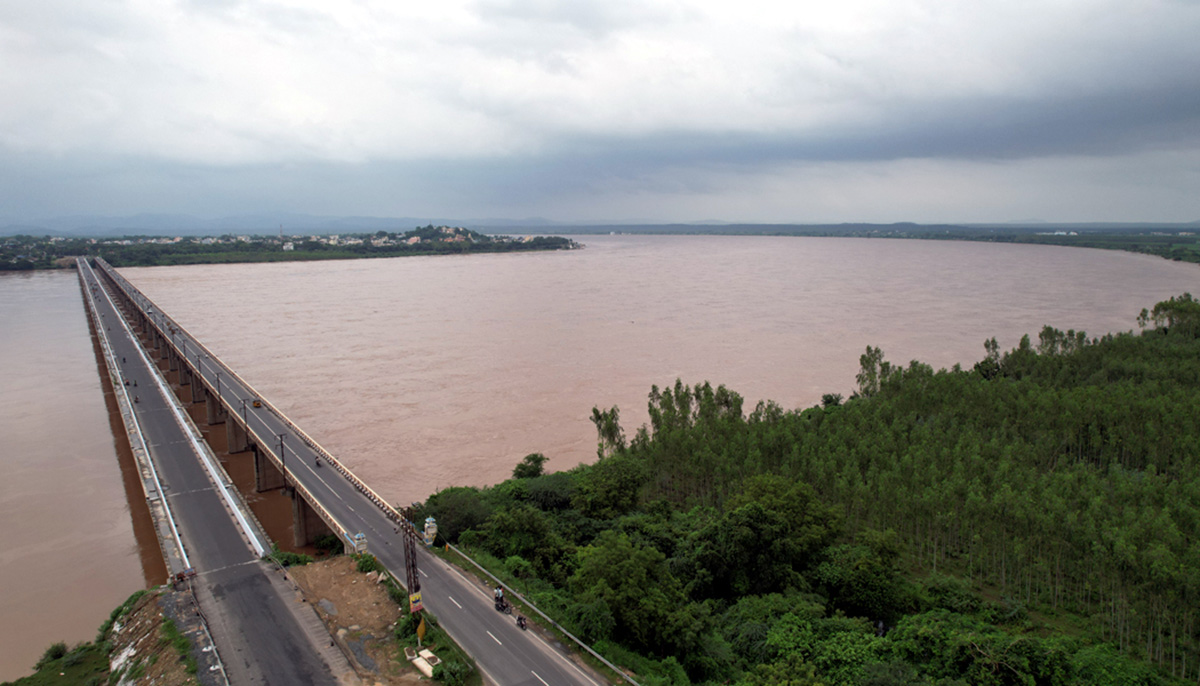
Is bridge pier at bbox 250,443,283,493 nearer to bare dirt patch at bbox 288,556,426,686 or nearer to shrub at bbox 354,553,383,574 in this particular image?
bare dirt patch at bbox 288,556,426,686

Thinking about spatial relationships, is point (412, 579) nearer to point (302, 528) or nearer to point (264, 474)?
point (302, 528)

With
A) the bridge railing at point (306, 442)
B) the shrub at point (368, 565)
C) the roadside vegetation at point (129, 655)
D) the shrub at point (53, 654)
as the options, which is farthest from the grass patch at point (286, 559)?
the shrub at point (53, 654)

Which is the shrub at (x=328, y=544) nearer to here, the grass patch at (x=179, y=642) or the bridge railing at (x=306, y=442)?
the bridge railing at (x=306, y=442)

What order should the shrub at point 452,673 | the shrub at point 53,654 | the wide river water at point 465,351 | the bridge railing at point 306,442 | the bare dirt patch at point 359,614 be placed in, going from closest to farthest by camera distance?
the shrub at point 452,673
the bare dirt patch at point 359,614
the shrub at point 53,654
the bridge railing at point 306,442
the wide river water at point 465,351

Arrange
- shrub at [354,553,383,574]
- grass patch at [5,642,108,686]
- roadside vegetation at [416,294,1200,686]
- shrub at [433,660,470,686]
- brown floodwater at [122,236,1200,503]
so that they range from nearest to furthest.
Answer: shrub at [433,660,470,686]
roadside vegetation at [416,294,1200,686]
grass patch at [5,642,108,686]
shrub at [354,553,383,574]
brown floodwater at [122,236,1200,503]

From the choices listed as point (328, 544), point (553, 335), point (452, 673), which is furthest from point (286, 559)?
point (553, 335)

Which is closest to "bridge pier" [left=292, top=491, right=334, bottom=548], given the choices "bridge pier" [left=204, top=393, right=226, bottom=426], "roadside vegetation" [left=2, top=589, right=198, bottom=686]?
"roadside vegetation" [left=2, top=589, right=198, bottom=686]

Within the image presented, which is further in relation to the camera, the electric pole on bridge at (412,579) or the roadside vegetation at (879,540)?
the electric pole on bridge at (412,579)
